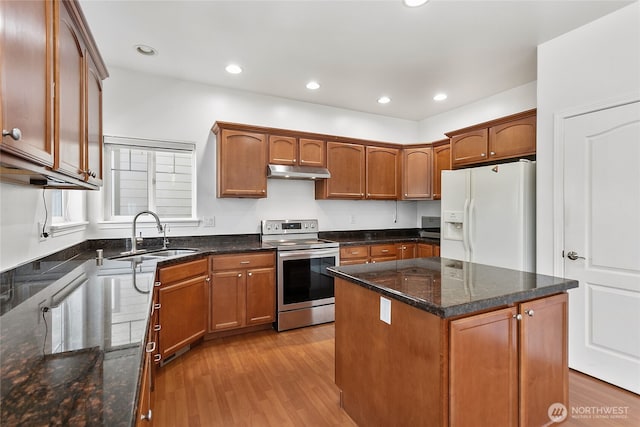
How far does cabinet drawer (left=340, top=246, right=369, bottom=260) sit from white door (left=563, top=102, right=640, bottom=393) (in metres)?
1.98

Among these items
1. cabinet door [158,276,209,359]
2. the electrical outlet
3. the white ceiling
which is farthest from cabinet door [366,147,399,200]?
the electrical outlet

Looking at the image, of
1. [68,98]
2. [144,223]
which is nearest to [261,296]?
[144,223]

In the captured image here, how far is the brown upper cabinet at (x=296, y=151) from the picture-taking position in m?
3.70

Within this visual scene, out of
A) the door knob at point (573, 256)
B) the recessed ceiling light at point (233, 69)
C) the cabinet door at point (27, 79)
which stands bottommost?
the door knob at point (573, 256)

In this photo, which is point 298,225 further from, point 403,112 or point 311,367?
point 403,112

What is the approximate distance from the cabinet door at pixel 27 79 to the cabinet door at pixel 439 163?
4.11m

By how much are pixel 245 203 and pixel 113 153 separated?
1453mm

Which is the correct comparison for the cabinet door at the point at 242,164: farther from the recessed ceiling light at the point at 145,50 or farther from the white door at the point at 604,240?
the white door at the point at 604,240

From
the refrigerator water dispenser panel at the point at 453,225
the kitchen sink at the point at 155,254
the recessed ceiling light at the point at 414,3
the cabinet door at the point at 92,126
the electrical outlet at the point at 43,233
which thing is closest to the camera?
the cabinet door at the point at 92,126

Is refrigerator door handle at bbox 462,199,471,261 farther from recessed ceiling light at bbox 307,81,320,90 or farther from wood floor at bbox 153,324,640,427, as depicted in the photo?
recessed ceiling light at bbox 307,81,320,90

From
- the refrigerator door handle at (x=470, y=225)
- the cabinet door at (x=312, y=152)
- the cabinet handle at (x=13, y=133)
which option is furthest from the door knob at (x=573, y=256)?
the cabinet handle at (x=13, y=133)

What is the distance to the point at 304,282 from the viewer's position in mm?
3508

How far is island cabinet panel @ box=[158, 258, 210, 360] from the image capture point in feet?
8.27

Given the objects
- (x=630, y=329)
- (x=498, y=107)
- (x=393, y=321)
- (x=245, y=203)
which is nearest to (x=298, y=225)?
(x=245, y=203)
